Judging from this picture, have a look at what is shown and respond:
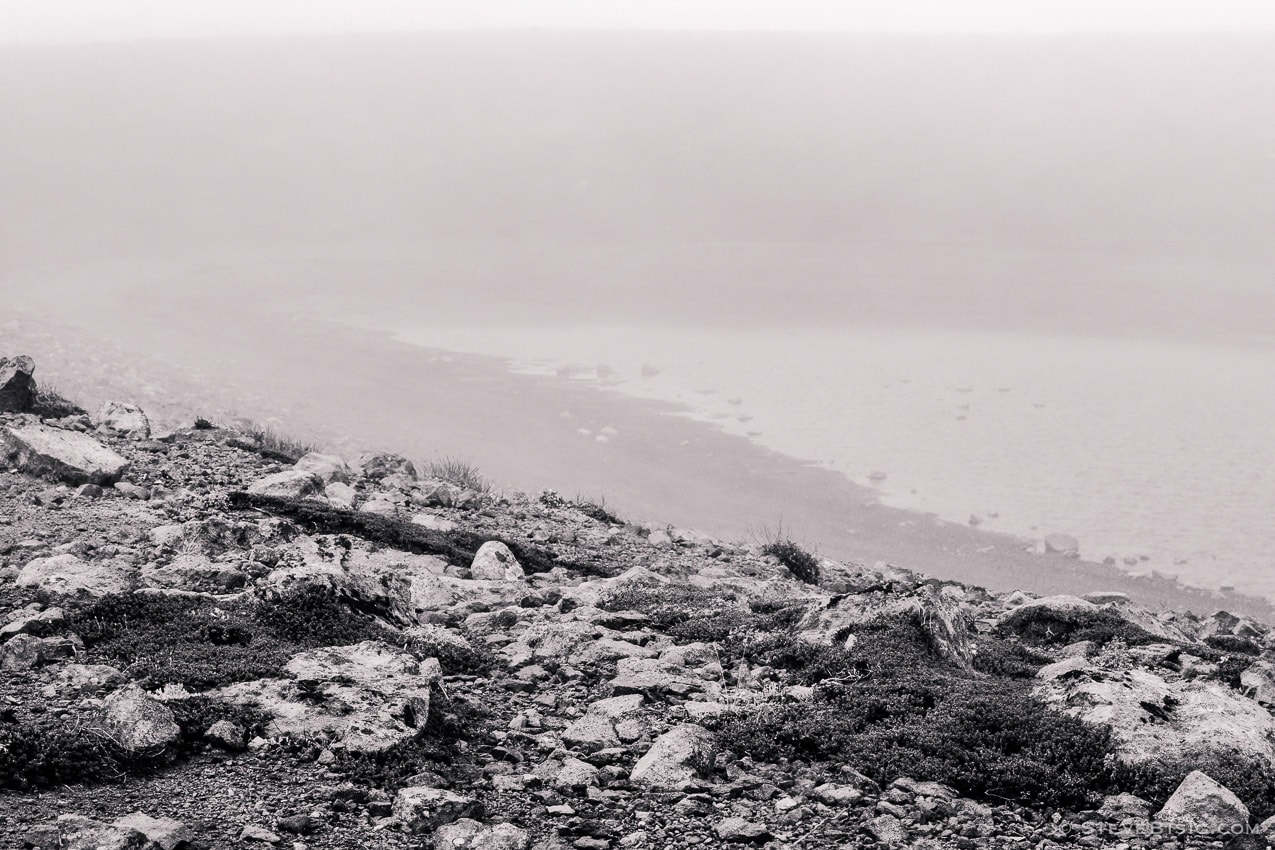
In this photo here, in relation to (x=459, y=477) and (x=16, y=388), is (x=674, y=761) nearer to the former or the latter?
(x=459, y=477)

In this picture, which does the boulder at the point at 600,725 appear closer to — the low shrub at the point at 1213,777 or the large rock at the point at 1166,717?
the large rock at the point at 1166,717

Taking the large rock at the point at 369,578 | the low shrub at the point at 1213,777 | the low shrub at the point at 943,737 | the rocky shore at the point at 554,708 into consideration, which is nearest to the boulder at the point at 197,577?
the rocky shore at the point at 554,708

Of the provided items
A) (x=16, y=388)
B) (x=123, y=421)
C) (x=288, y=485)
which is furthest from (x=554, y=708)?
(x=16, y=388)

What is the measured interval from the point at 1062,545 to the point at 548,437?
15.5m

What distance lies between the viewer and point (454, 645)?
786 cm

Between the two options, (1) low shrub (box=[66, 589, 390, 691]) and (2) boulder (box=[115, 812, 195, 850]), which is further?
(1) low shrub (box=[66, 589, 390, 691])

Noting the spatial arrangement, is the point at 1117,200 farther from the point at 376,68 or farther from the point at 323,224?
the point at 376,68

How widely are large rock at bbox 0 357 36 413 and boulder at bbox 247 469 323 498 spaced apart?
4.27 metres

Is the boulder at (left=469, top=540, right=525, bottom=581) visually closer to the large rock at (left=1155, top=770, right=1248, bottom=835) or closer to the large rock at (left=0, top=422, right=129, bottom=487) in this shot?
the large rock at (left=0, top=422, right=129, bottom=487)

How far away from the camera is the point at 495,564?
34.3 ft

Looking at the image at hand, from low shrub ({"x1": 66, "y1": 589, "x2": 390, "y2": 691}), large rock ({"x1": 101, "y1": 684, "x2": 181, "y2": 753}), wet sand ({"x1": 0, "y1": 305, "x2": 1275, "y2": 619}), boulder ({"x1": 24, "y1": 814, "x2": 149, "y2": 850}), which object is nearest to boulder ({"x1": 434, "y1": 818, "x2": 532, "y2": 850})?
boulder ({"x1": 24, "y1": 814, "x2": 149, "y2": 850})

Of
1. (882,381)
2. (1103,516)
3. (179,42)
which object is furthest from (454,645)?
(179,42)

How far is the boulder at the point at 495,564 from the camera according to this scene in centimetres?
1030

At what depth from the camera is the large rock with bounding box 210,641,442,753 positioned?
245 inches
